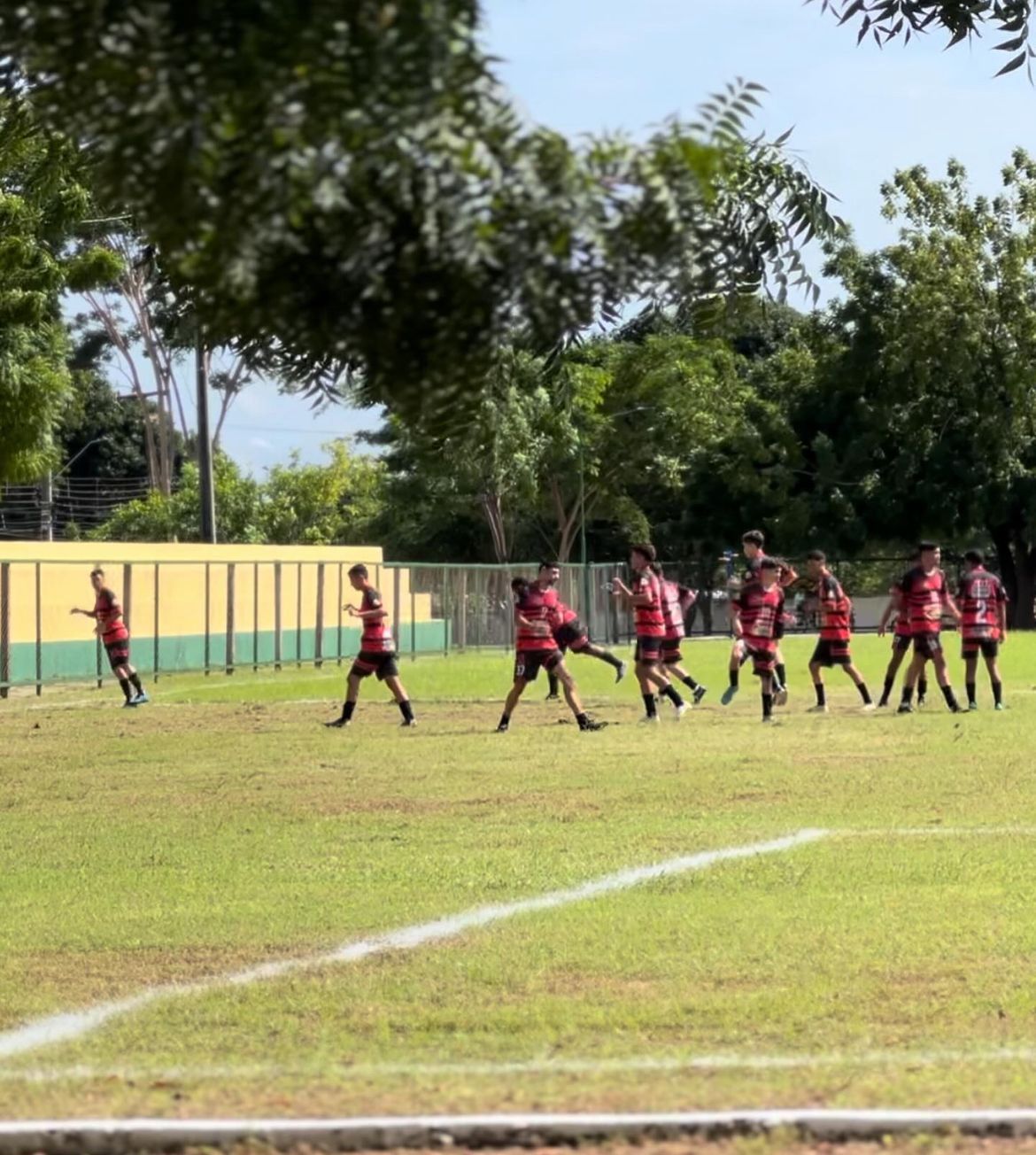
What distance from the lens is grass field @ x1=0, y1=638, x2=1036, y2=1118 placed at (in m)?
6.82

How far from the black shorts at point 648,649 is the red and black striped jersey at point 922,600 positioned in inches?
108

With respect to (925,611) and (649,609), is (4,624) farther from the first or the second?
(925,611)

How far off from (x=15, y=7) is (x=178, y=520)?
231 ft

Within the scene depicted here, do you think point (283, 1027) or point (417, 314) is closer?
point (417, 314)

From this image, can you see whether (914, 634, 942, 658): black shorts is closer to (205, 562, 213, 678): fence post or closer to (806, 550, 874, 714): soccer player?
(806, 550, 874, 714): soccer player

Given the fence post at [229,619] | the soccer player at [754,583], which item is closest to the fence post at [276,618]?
the fence post at [229,619]

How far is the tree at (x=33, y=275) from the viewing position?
13.8m

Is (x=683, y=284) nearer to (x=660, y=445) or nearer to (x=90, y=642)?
(x=90, y=642)

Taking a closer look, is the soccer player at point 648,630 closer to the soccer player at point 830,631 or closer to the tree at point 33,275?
the soccer player at point 830,631

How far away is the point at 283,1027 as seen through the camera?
25.7 feet

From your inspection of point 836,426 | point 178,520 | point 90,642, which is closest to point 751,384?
point 836,426

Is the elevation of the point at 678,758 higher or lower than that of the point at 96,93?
lower

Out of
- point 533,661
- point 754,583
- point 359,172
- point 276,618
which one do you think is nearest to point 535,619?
point 533,661

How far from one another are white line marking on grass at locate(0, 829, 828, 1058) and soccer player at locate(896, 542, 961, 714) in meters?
11.5
